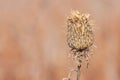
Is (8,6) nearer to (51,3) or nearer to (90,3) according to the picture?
(51,3)

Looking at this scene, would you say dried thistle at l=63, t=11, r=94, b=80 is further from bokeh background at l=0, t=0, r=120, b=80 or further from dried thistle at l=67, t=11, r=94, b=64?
bokeh background at l=0, t=0, r=120, b=80

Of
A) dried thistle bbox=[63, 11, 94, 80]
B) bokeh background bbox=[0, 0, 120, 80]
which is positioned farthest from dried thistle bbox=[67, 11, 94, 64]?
bokeh background bbox=[0, 0, 120, 80]

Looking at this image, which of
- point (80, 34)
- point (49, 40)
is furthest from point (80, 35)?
point (49, 40)

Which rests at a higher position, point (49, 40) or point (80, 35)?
point (49, 40)

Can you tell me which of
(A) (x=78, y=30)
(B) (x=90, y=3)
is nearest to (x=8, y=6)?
(B) (x=90, y=3)

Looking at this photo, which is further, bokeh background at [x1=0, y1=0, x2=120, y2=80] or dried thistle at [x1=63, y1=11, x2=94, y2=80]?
bokeh background at [x1=0, y1=0, x2=120, y2=80]

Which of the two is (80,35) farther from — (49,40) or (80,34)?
(49,40)
